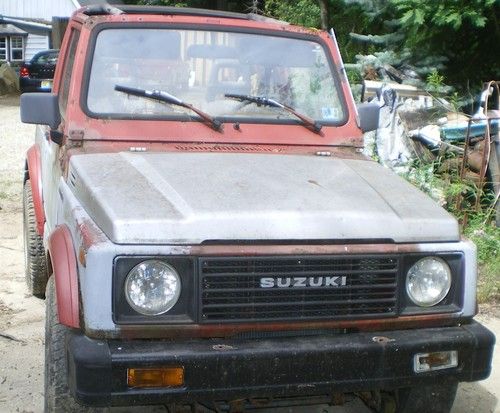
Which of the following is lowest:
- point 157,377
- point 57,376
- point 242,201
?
point 57,376

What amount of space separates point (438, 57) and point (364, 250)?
6191 millimetres

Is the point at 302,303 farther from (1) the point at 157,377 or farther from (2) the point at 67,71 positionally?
(2) the point at 67,71

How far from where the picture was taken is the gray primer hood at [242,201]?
314 centimetres

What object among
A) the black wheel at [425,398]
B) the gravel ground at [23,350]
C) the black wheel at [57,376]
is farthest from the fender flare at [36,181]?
the black wheel at [425,398]

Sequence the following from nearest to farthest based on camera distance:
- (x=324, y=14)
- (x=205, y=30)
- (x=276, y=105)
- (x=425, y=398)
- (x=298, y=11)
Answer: (x=425, y=398)
(x=276, y=105)
(x=205, y=30)
(x=324, y=14)
(x=298, y=11)

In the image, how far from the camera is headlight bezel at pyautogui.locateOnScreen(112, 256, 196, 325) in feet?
10.0

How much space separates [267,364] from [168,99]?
1.62 meters

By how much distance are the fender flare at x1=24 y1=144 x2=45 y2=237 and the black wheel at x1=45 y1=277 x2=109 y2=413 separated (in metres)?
1.70

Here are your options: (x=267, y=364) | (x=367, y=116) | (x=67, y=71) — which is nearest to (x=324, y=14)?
(x=367, y=116)

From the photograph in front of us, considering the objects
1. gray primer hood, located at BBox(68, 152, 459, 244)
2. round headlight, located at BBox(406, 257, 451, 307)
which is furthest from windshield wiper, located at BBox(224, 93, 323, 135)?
round headlight, located at BBox(406, 257, 451, 307)

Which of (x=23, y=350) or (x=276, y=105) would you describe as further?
(x=23, y=350)

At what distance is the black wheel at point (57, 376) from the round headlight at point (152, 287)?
0.37 metres

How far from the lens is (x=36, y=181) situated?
5.45 meters

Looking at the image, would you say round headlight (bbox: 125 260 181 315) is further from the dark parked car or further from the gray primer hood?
the dark parked car
